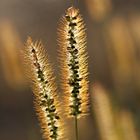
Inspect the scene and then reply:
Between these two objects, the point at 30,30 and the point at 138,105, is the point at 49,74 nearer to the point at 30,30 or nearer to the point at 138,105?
the point at 138,105

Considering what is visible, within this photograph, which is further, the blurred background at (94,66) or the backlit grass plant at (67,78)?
the blurred background at (94,66)

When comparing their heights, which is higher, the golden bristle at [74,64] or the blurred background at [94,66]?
the blurred background at [94,66]

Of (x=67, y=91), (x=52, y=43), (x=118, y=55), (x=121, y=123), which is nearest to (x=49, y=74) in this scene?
(x=67, y=91)

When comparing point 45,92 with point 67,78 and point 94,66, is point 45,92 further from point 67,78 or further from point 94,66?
point 94,66

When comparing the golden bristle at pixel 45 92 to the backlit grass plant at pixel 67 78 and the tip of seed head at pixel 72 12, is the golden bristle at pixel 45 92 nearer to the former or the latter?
the backlit grass plant at pixel 67 78

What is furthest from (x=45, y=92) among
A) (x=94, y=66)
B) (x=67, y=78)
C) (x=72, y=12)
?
(x=94, y=66)

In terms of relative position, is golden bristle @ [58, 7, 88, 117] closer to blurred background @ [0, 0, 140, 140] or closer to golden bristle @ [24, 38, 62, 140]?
golden bristle @ [24, 38, 62, 140]

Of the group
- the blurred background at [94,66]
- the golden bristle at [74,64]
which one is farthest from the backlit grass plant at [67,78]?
the blurred background at [94,66]
